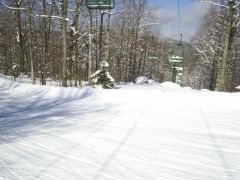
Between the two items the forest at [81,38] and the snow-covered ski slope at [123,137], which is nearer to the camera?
the snow-covered ski slope at [123,137]

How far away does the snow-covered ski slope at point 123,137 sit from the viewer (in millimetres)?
5496

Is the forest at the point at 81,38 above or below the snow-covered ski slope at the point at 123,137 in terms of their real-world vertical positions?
above

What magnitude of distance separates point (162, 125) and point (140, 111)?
97.4 inches

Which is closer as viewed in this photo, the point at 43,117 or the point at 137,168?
the point at 137,168

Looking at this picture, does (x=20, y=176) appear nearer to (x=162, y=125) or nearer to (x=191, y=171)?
(x=191, y=171)

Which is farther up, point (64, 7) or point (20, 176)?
point (64, 7)

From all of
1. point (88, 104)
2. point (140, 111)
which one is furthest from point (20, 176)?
point (88, 104)

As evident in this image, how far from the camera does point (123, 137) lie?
26.1 feet

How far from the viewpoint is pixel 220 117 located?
10.8 metres

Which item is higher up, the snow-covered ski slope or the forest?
the forest

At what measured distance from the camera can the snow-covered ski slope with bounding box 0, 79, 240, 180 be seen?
5496mm

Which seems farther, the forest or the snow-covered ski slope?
the forest

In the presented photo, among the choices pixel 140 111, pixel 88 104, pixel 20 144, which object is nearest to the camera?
pixel 20 144

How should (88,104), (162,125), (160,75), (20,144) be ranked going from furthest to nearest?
(160,75)
(88,104)
(162,125)
(20,144)
